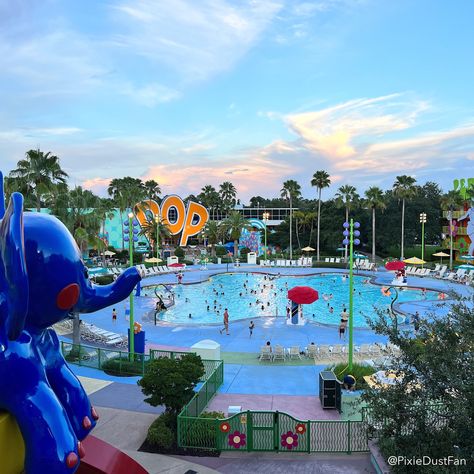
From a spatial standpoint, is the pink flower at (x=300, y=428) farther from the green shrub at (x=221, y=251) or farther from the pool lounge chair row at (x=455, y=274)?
the green shrub at (x=221, y=251)

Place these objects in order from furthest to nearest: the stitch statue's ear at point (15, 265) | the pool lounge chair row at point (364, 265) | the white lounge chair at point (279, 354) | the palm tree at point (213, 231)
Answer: the palm tree at point (213, 231) → the pool lounge chair row at point (364, 265) → the white lounge chair at point (279, 354) → the stitch statue's ear at point (15, 265)

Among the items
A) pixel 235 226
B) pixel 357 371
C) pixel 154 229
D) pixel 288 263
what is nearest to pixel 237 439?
pixel 357 371

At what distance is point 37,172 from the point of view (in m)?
26.8

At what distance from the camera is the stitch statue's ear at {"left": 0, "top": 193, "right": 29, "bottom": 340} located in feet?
17.0

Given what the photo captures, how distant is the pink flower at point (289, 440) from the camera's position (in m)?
12.0

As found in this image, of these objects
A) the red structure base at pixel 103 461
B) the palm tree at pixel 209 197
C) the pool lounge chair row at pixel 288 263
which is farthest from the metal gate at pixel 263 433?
the palm tree at pixel 209 197

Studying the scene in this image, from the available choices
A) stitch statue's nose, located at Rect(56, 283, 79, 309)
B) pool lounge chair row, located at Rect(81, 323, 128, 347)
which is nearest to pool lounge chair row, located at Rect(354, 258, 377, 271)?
pool lounge chair row, located at Rect(81, 323, 128, 347)

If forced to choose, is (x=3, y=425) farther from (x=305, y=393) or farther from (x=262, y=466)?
Answer: (x=305, y=393)

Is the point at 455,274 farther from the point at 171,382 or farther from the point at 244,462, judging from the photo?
the point at 171,382

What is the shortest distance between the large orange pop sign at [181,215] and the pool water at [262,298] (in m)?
20.5

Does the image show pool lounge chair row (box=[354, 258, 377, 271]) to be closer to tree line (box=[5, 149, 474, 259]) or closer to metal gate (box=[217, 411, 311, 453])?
tree line (box=[5, 149, 474, 259])

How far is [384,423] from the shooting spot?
8.38 metres

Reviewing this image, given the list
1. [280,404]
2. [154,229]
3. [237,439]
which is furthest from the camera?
[154,229]

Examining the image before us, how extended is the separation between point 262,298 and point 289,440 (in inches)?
1125
